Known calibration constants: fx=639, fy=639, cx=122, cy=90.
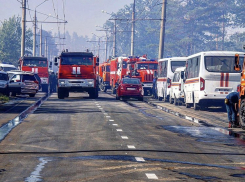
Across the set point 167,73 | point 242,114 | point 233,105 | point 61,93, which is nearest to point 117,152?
point 242,114

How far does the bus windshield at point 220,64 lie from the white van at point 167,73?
10.5m

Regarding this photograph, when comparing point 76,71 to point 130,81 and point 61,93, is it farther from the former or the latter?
point 130,81

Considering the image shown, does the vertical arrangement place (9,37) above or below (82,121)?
above

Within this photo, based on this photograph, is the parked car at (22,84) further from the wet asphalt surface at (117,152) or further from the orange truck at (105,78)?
the wet asphalt surface at (117,152)

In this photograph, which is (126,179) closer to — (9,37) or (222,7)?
(9,37)

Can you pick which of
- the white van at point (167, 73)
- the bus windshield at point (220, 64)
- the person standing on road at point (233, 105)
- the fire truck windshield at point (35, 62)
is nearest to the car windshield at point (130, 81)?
the white van at point (167, 73)

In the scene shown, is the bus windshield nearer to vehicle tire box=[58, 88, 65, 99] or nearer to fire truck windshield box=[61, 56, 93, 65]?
fire truck windshield box=[61, 56, 93, 65]

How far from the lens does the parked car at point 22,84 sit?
4352 cm

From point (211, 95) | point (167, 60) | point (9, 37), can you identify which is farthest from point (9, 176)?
point (9, 37)

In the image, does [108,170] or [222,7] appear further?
[222,7]

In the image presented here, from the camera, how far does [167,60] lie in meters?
43.6

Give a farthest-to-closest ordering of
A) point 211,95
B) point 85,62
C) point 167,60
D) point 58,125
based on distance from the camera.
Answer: point 167,60, point 85,62, point 211,95, point 58,125

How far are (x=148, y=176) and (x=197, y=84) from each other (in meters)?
21.5

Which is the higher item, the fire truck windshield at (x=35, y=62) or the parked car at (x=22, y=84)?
the fire truck windshield at (x=35, y=62)
